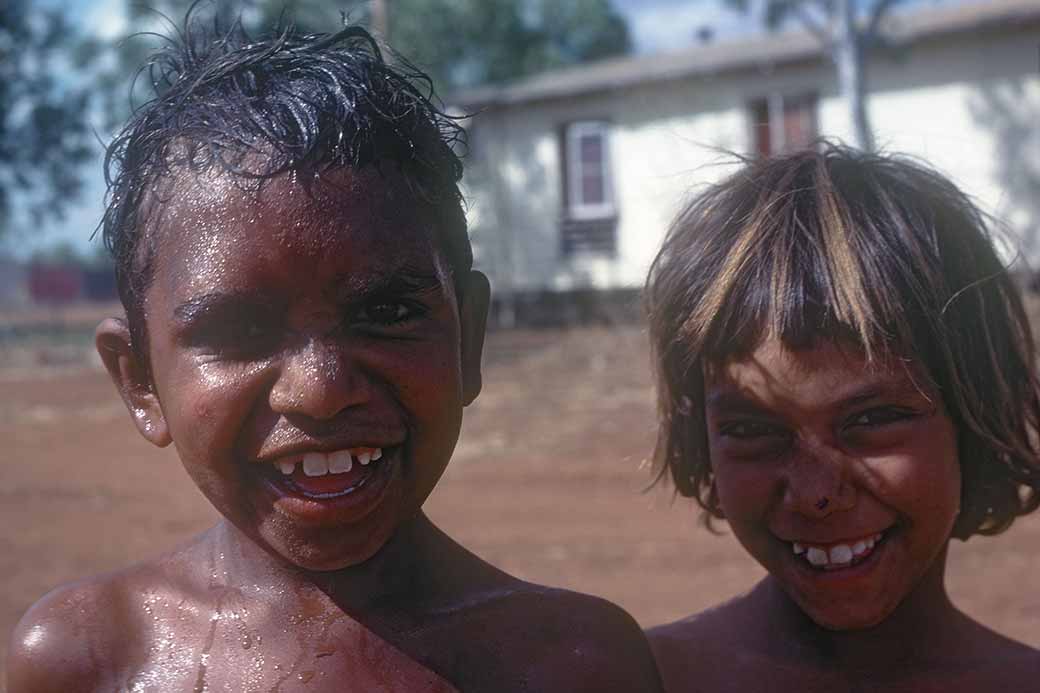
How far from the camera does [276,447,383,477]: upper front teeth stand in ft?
5.23

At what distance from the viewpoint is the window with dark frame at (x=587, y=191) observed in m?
19.0

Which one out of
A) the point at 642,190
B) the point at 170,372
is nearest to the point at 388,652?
the point at 170,372

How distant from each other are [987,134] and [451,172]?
1562 centimetres

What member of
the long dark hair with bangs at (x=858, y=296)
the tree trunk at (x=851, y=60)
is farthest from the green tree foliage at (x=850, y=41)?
the long dark hair with bangs at (x=858, y=296)

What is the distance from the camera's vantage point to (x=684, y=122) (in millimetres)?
16828

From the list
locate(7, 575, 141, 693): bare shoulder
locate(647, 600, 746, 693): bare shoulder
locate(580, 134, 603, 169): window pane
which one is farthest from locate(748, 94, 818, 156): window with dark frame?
locate(7, 575, 141, 693): bare shoulder

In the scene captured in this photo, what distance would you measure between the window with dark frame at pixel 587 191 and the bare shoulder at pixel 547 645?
56.5ft

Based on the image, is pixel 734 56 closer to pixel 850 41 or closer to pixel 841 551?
pixel 850 41

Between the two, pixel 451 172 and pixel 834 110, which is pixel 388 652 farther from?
pixel 834 110

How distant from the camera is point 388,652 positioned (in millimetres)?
1710

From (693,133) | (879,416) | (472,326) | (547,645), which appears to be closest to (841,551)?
(879,416)

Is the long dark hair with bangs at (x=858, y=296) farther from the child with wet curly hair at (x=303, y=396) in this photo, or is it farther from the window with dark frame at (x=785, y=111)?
the window with dark frame at (x=785, y=111)

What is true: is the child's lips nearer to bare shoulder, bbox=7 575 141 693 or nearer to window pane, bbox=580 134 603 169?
bare shoulder, bbox=7 575 141 693

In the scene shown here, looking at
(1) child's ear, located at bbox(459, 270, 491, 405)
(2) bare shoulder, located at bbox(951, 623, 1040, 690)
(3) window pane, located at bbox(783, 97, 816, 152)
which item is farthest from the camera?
(3) window pane, located at bbox(783, 97, 816, 152)
